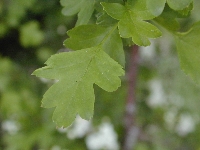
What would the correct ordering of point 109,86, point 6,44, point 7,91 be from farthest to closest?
point 6,44
point 7,91
point 109,86

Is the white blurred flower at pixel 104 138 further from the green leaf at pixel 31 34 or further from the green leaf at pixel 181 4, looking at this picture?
the green leaf at pixel 181 4

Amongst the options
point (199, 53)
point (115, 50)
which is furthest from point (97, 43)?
point (199, 53)

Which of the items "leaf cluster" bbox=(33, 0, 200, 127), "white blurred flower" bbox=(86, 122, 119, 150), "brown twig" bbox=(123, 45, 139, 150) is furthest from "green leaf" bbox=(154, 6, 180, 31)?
"white blurred flower" bbox=(86, 122, 119, 150)

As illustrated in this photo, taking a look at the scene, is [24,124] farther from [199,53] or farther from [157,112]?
[199,53]

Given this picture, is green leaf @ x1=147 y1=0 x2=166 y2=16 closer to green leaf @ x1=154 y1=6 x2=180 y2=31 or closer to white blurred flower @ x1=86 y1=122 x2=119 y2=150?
green leaf @ x1=154 y1=6 x2=180 y2=31

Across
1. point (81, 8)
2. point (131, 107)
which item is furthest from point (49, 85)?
point (81, 8)

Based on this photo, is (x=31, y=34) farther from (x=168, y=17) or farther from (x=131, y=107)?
(x=168, y=17)

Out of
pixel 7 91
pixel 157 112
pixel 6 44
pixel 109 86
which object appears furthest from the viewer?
pixel 157 112
